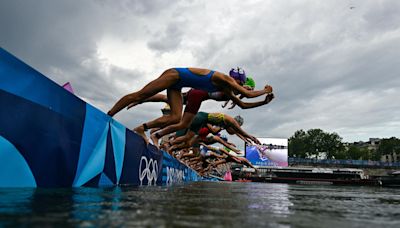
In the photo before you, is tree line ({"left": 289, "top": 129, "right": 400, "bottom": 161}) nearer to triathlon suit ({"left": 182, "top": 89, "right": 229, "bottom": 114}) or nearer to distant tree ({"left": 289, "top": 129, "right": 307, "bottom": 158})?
distant tree ({"left": 289, "top": 129, "right": 307, "bottom": 158})

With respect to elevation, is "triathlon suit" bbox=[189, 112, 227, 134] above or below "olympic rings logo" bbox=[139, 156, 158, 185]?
above

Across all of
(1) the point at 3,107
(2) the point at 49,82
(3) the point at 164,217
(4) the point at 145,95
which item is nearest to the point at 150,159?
(4) the point at 145,95

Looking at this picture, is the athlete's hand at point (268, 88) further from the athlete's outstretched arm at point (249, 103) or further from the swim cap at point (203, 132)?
the swim cap at point (203, 132)

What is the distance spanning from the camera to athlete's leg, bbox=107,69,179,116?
508 centimetres

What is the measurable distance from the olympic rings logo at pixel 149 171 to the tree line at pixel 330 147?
315ft

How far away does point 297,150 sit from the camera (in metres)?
97.6

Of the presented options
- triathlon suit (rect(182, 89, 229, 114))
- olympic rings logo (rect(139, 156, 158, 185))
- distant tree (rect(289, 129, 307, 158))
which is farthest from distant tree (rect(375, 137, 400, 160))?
olympic rings logo (rect(139, 156, 158, 185))

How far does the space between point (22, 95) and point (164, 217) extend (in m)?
1.89

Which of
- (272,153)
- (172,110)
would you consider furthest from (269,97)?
(272,153)

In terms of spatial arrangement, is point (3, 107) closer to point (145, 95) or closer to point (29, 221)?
point (29, 221)

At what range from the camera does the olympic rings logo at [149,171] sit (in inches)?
229

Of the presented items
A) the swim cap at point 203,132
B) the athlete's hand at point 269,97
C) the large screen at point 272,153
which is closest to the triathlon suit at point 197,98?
the athlete's hand at point 269,97

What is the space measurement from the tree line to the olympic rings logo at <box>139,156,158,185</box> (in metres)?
95.9

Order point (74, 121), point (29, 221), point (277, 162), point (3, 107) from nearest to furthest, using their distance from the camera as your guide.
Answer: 1. point (29, 221)
2. point (3, 107)
3. point (74, 121)
4. point (277, 162)
